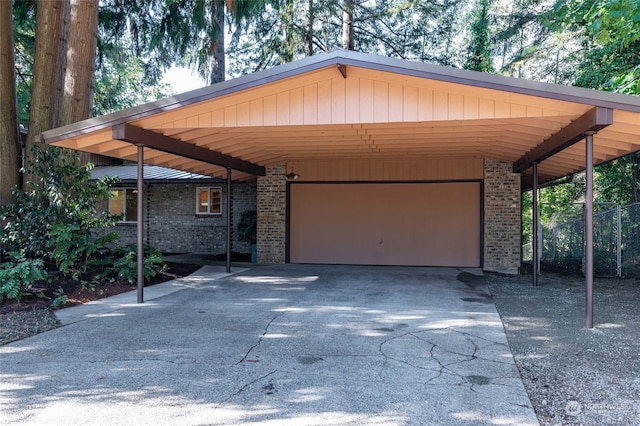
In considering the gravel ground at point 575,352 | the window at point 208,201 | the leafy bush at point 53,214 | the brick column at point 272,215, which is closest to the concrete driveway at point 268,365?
the gravel ground at point 575,352

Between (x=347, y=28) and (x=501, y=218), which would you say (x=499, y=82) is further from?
(x=347, y=28)

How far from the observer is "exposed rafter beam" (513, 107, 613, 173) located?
219 inches

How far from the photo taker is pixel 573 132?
6441mm

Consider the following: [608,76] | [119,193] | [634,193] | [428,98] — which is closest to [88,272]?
[428,98]

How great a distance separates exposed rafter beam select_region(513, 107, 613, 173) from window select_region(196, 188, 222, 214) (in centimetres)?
934

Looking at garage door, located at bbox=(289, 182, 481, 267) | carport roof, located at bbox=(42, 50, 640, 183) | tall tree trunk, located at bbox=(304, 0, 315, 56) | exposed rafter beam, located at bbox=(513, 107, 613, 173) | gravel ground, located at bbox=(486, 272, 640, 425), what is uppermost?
tall tree trunk, located at bbox=(304, 0, 315, 56)

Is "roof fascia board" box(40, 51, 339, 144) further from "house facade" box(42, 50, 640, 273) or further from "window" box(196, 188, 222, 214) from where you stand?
"window" box(196, 188, 222, 214)

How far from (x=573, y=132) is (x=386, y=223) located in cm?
655

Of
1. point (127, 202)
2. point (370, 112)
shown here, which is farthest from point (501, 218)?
point (127, 202)

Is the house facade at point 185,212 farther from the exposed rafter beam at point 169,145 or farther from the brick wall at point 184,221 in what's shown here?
the exposed rafter beam at point 169,145

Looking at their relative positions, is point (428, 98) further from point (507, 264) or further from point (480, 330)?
point (507, 264)

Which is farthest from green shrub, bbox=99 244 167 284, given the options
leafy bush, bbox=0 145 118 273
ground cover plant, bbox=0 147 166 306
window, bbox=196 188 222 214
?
Result: window, bbox=196 188 222 214

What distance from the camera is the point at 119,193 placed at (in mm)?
16094

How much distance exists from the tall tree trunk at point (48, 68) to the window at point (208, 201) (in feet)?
19.8
